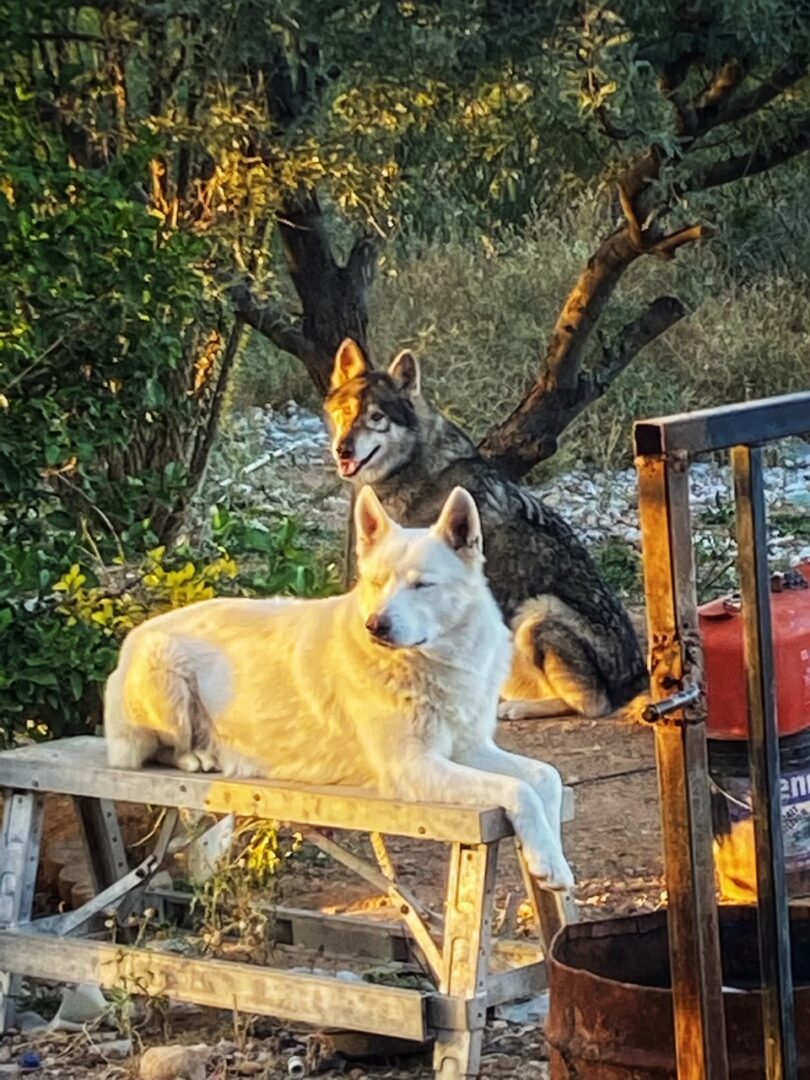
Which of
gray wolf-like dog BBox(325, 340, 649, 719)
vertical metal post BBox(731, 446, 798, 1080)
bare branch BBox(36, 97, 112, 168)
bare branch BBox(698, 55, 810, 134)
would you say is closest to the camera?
vertical metal post BBox(731, 446, 798, 1080)

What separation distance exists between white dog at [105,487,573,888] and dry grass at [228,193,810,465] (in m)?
9.43

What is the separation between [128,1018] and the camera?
193 inches

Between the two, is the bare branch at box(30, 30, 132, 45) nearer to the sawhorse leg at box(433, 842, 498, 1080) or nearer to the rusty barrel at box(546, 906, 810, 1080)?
the sawhorse leg at box(433, 842, 498, 1080)

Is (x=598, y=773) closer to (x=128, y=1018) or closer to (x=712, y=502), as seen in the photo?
(x=128, y=1018)

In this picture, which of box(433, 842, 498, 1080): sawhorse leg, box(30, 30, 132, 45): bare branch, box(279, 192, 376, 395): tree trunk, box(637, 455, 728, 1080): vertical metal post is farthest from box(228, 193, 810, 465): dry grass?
box(637, 455, 728, 1080): vertical metal post

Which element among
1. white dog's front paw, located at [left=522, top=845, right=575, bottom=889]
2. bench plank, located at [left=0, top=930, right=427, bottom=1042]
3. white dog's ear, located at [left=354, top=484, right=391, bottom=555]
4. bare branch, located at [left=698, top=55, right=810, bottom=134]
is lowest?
bench plank, located at [left=0, top=930, right=427, bottom=1042]

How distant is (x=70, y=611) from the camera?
6.19 meters

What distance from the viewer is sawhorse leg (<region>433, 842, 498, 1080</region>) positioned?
444 centimetres

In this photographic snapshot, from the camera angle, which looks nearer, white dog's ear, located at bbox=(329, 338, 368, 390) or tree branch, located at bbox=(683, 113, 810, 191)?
white dog's ear, located at bbox=(329, 338, 368, 390)

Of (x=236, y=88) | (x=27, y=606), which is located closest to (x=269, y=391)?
(x=236, y=88)

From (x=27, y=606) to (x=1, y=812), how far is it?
0.68m

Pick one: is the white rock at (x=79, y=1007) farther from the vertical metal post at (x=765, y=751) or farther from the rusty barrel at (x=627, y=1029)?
the vertical metal post at (x=765, y=751)

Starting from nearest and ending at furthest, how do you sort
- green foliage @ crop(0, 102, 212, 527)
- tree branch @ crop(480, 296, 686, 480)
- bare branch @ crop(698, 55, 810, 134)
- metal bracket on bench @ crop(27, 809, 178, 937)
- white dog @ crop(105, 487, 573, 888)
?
1. white dog @ crop(105, 487, 573, 888)
2. metal bracket on bench @ crop(27, 809, 178, 937)
3. green foliage @ crop(0, 102, 212, 527)
4. bare branch @ crop(698, 55, 810, 134)
5. tree branch @ crop(480, 296, 686, 480)

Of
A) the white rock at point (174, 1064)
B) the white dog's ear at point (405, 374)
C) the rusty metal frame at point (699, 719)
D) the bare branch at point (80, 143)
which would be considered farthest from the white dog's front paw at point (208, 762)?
the white dog's ear at point (405, 374)
